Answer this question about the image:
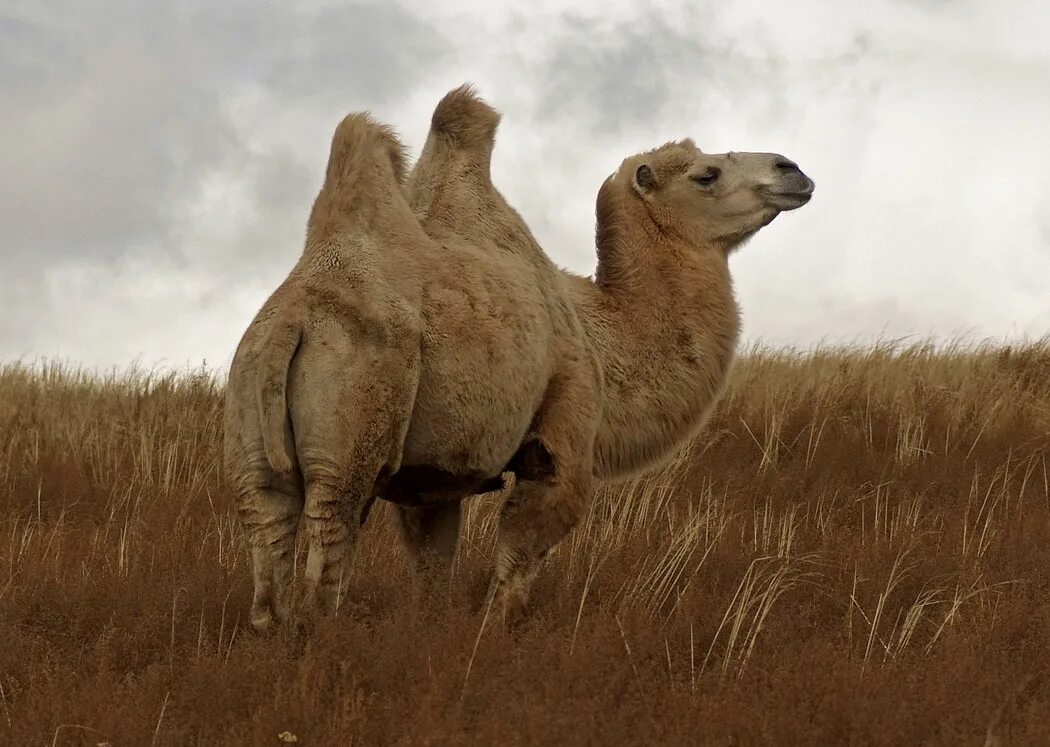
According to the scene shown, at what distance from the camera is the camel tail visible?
5.21 meters

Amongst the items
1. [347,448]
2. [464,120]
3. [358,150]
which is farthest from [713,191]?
[347,448]

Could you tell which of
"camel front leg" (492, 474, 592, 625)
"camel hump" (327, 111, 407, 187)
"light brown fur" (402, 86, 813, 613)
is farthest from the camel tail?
"light brown fur" (402, 86, 813, 613)

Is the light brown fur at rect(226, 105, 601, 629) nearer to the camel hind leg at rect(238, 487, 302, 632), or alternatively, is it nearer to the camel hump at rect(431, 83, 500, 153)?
the camel hind leg at rect(238, 487, 302, 632)

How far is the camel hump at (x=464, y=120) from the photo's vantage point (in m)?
6.94

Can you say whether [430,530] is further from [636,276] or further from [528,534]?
[636,276]

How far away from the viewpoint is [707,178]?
25.0 feet

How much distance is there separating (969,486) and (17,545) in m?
7.22

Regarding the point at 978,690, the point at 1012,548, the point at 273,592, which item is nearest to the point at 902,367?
the point at 1012,548

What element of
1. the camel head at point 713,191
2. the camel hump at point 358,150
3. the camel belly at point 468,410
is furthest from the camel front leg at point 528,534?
the camel head at point 713,191

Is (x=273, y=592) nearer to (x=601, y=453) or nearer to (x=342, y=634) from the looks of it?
(x=342, y=634)

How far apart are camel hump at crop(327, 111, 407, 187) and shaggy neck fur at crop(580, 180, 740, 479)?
133 centimetres

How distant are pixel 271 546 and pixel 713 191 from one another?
3437 millimetres

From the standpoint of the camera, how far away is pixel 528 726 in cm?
466

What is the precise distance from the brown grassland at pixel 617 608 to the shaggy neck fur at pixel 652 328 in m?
0.79
